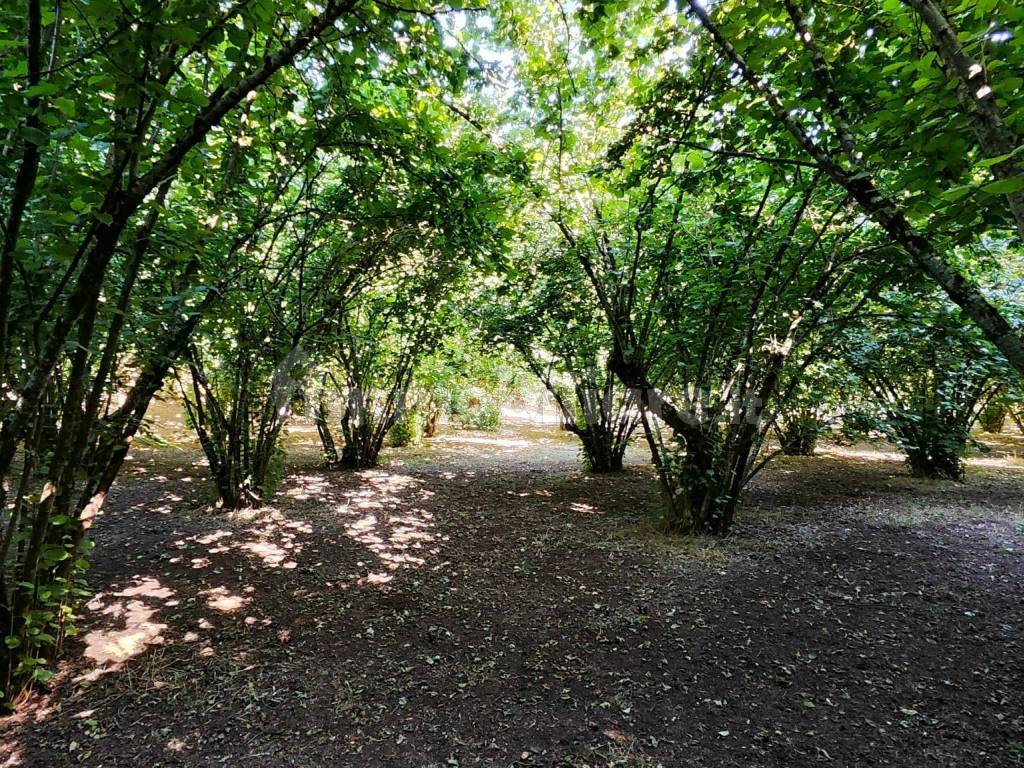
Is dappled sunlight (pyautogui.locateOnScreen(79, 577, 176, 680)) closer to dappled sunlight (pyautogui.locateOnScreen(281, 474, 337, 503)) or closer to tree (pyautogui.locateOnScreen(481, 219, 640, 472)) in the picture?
dappled sunlight (pyautogui.locateOnScreen(281, 474, 337, 503))

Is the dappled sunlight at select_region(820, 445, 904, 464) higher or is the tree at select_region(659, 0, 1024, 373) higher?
the tree at select_region(659, 0, 1024, 373)

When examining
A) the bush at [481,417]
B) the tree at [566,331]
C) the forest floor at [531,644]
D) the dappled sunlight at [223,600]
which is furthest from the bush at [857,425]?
the bush at [481,417]

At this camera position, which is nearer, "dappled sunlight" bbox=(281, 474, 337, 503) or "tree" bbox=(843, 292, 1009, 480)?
"tree" bbox=(843, 292, 1009, 480)

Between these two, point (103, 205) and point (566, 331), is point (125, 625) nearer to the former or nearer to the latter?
point (103, 205)

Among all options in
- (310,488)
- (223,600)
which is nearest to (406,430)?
(310,488)

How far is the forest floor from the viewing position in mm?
1946

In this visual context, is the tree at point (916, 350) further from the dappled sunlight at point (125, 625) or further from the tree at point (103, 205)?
the dappled sunlight at point (125, 625)

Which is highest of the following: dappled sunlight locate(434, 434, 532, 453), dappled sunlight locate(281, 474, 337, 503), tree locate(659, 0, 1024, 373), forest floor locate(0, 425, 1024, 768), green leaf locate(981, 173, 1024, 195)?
tree locate(659, 0, 1024, 373)

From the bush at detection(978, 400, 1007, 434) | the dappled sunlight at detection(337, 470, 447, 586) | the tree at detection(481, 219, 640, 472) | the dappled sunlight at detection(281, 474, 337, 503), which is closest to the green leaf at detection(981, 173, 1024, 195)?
the tree at detection(481, 219, 640, 472)

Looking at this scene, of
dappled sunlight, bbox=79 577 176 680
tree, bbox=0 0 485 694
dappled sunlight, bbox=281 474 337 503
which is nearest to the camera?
tree, bbox=0 0 485 694

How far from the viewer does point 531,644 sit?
2701mm

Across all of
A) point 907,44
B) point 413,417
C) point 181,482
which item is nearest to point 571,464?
point 413,417

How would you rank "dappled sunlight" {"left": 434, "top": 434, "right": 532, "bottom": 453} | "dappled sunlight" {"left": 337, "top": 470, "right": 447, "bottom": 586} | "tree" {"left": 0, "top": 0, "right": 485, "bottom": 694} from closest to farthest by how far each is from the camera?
"tree" {"left": 0, "top": 0, "right": 485, "bottom": 694}
"dappled sunlight" {"left": 337, "top": 470, "right": 447, "bottom": 586}
"dappled sunlight" {"left": 434, "top": 434, "right": 532, "bottom": 453}

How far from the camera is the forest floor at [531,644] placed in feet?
6.39
